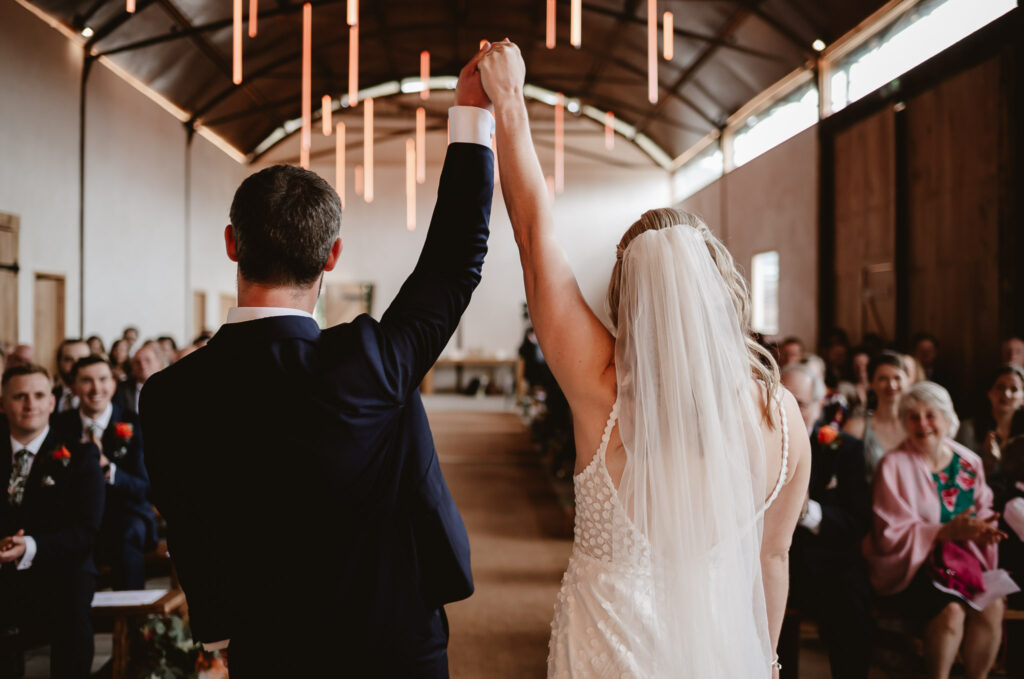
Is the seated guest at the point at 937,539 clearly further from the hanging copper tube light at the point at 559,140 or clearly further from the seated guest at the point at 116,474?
the hanging copper tube light at the point at 559,140

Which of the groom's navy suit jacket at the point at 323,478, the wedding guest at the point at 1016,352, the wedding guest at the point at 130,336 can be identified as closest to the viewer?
the groom's navy suit jacket at the point at 323,478

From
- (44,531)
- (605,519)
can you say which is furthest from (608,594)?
(44,531)

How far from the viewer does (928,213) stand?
746 centimetres

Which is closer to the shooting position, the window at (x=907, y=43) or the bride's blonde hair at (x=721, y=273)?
the bride's blonde hair at (x=721, y=273)

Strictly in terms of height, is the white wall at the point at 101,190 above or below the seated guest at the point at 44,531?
above

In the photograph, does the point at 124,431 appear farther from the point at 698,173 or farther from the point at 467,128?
the point at 698,173

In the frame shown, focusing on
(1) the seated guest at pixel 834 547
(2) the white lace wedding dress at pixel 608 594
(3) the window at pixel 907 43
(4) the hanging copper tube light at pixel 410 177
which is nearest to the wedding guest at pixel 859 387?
(1) the seated guest at pixel 834 547

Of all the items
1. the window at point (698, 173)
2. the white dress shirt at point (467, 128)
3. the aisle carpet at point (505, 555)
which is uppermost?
the window at point (698, 173)

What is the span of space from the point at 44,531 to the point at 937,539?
3.47m

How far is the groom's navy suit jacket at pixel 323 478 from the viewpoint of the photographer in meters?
0.96

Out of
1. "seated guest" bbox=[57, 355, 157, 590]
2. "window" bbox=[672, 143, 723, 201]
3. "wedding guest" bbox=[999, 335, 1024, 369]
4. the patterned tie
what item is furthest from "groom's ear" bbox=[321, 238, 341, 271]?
"window" bbox=[672, 143, 723, 201]

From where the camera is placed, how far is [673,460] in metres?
1.45

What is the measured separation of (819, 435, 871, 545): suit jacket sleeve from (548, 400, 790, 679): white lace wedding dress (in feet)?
5.79

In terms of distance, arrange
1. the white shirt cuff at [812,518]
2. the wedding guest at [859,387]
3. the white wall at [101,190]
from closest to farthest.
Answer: the white shirt cuff at [812,518] → the wedding guest at [859,387] → the white wall at [101,190]
